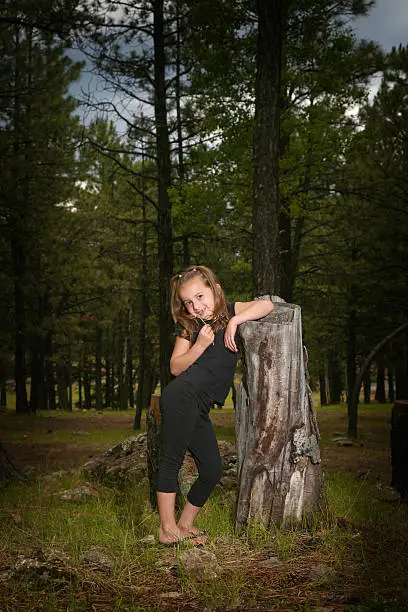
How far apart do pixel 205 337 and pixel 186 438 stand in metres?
0.69

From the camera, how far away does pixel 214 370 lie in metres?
3.84

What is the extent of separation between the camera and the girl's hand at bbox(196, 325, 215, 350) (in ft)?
12.3

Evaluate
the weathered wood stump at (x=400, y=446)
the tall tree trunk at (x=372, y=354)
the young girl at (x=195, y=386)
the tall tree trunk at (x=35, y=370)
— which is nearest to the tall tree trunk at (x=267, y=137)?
the weathered wood stump at (x=400, y=446)

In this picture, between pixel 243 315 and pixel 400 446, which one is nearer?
pixel 243 315

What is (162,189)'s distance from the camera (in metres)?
11.6

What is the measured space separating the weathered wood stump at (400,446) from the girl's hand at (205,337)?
3503mm

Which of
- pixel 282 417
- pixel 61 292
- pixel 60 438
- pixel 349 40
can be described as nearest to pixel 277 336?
pixel 282 417

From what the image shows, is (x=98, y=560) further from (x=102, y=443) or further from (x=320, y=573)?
(x=102, y=443)

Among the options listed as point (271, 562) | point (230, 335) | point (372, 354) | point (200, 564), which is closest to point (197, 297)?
point (230, 335)

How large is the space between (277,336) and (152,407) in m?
1.44

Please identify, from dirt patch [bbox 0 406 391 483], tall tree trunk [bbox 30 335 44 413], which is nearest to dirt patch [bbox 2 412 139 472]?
dirt patch [bbox 0 406 391 483]

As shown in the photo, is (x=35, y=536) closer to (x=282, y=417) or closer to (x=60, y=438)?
(x=282, y=417)

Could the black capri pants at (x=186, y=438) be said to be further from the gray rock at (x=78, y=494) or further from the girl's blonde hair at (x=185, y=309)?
the gray rock at (x=78, y=494)

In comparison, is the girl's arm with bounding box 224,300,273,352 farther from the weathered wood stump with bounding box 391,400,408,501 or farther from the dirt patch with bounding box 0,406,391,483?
the dirt patch with bounding box 0,406,391,483
